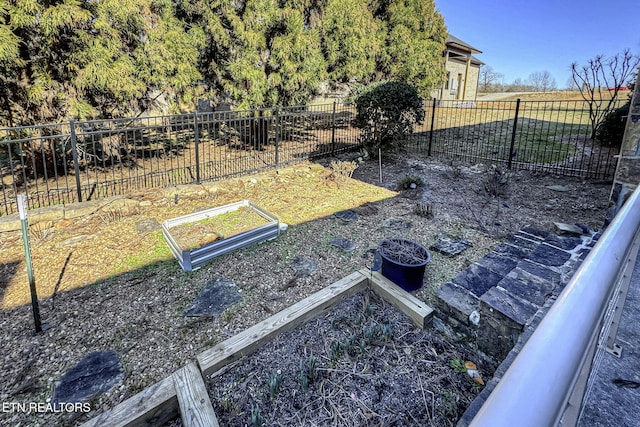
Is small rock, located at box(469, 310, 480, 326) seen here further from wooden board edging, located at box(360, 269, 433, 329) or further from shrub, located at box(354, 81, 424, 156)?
shrub, located at box(354, 81, 424, 156)

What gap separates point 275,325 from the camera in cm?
240

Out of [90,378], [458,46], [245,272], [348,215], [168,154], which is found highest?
[458,46]

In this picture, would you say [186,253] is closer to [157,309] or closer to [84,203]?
[157,309]

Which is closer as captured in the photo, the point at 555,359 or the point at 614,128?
the point at 555,359

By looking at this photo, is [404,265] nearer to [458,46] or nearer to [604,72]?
[604,72]

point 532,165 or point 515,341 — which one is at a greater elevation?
point 532,165

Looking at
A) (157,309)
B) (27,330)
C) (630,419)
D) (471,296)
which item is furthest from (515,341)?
(27,330)

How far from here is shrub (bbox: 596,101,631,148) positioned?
25.6 ft

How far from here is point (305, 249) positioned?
3.91 meters

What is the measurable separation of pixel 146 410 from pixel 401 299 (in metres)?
1.85

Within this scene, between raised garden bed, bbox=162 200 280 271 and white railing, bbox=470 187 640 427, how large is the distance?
130 inches

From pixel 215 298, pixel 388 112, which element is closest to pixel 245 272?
pixel 215 298

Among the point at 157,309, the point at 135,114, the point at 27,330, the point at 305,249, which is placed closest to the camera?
the point at 27,330

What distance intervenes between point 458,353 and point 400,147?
250 inches
